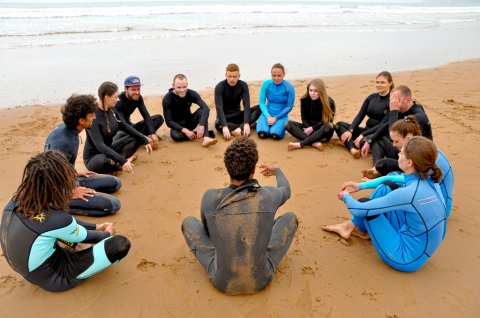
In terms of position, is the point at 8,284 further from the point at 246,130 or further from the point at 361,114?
the point at 361,114

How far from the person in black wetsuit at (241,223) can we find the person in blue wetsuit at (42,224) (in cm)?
107

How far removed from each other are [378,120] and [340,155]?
79cm

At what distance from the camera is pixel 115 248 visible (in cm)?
311

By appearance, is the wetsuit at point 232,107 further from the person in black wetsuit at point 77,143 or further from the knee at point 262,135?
the person in black wetsuit at point 77,143

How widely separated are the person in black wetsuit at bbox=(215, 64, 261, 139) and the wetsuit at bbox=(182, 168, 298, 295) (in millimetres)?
3537

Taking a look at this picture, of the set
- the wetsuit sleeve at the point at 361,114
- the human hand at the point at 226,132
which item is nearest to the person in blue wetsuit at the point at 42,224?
the human hand at the point at 226,132

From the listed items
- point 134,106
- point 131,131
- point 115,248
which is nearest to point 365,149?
point 131,131

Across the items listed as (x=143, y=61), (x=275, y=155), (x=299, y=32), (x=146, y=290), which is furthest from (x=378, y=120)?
(x=299, y=32)

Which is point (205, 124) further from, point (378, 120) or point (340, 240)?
point (340, 240)

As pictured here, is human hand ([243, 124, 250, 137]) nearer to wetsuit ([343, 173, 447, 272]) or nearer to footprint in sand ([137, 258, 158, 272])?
wetsuit ([343, 173, 447, 272])

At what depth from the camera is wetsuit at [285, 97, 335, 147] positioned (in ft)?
19.7

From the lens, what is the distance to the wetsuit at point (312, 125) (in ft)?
→ 19.7

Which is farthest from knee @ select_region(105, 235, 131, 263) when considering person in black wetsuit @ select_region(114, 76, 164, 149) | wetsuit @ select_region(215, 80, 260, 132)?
wetsuit @ select_region(215, 80, 260, 132)

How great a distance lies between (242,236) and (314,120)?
154 inches
